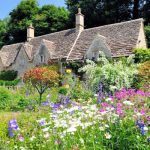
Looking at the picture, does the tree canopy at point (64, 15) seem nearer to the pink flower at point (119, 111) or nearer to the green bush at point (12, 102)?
the green bush at point (12, 102)

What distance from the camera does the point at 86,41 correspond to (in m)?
36.7

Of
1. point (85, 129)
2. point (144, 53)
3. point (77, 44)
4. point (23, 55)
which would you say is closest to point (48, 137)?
point (85, 129)

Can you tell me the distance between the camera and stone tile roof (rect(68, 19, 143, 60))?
31758 mm

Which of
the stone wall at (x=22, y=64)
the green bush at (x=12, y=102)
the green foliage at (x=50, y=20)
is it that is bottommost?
the green bush at (x=12, y=102)

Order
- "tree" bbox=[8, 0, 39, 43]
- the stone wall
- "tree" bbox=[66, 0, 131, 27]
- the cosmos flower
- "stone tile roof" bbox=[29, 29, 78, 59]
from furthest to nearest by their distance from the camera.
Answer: "tree" bbox=[8, 0, 39, 43] → "tree" bbox=[66, 0, 131, 27] → the stone wall → "stone tile roof" bbox=[29, 29, 78, 59] → the cosmos flower

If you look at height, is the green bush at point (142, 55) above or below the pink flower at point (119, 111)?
above

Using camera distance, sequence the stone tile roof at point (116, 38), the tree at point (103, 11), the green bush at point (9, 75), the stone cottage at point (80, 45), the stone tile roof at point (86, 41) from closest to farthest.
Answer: the stone tile roof at point (116, 38)
the stone tile roof at point (86, 41)
the stone cottage at point (80, 45)
the green bush at point (9, 75)
the tree at point (103, 11)

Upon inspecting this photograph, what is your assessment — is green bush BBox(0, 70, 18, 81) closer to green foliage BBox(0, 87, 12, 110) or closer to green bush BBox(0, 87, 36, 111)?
green bush BBox(0, 87, 36, 111)

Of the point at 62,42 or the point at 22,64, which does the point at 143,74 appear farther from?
the point at 22,64

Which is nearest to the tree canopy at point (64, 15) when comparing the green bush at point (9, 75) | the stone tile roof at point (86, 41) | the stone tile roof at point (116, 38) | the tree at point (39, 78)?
the stone tile roof at point (86, 41)

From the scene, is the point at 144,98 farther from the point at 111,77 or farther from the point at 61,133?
the point at 111,77

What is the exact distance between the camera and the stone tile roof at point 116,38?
1250 inches

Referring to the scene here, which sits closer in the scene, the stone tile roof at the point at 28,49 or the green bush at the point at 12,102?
the green bush at the point at 12,102

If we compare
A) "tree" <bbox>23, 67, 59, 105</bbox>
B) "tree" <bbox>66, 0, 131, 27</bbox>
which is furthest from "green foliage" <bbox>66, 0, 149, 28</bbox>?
"tree" <bbox>23, 67, 59, 105</bbox>
